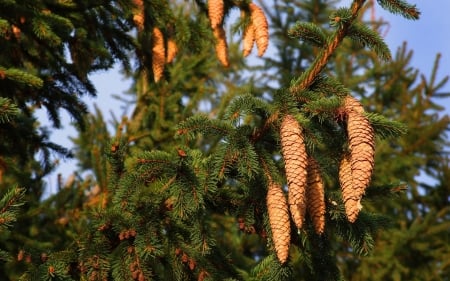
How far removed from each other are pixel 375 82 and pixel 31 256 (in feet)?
26.3

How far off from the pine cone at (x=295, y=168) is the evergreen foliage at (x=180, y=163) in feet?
0.06

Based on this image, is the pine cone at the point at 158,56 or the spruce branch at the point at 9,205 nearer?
the spruce branch at the point at 9,205

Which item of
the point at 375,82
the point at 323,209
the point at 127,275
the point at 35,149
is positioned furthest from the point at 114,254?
the point at 375,82

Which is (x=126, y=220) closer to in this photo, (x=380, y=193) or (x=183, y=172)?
(x=183, y=172)

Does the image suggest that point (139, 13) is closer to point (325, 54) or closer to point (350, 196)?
point (325, 54)

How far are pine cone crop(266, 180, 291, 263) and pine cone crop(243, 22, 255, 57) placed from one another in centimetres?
160

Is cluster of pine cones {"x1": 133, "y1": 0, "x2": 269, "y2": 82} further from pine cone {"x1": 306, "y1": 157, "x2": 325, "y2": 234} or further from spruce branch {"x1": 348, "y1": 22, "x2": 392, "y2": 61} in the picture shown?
pine cone {"x1": 306, "y1": 157, "x2": 325, "y2": 234}

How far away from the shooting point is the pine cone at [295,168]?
206cm

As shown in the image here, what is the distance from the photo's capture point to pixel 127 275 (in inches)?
102

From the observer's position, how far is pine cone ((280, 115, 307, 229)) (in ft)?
6.76

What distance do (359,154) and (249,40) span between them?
1.97 meters

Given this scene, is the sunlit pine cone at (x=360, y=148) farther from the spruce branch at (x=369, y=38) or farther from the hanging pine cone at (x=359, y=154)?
the spruce branch at (x=369, y=38)

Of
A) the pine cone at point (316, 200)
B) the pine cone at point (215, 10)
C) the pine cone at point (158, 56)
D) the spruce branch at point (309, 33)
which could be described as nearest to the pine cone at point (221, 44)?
the pine cone at point (215, 10)

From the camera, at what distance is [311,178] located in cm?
235
